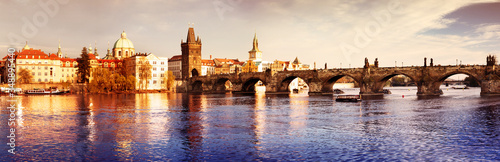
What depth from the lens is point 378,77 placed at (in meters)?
94.9

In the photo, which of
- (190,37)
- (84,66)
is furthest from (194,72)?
(84,66)

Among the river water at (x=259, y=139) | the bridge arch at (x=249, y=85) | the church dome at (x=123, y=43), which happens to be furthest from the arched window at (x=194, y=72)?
the river water at (x=259, y=139)

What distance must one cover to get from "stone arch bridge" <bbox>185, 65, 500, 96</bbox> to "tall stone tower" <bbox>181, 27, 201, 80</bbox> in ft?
123

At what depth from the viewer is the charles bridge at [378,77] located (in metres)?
80.2

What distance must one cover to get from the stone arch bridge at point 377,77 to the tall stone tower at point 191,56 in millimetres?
37481

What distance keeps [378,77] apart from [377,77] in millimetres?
256

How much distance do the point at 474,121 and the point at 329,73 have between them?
228 ft

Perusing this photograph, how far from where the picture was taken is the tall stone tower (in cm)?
16966

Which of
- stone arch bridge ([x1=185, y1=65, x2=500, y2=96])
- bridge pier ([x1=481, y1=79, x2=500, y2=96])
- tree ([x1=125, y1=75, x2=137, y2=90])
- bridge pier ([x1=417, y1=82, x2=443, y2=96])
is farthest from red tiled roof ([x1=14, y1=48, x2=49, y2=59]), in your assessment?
bridge pier ([x1=481, y1=79, x2=500, y2=96])

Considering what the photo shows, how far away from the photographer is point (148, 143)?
85.7 ft

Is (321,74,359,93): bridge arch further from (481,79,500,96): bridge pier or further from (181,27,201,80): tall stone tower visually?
(181,27,201,80): tall stone tower

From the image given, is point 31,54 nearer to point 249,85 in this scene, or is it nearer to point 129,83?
point 129,83

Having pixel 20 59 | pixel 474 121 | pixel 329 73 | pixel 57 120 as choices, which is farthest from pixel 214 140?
pixel 20 59

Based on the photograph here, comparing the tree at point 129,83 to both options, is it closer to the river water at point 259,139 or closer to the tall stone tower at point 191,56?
the tall stone tower at point 191,56
